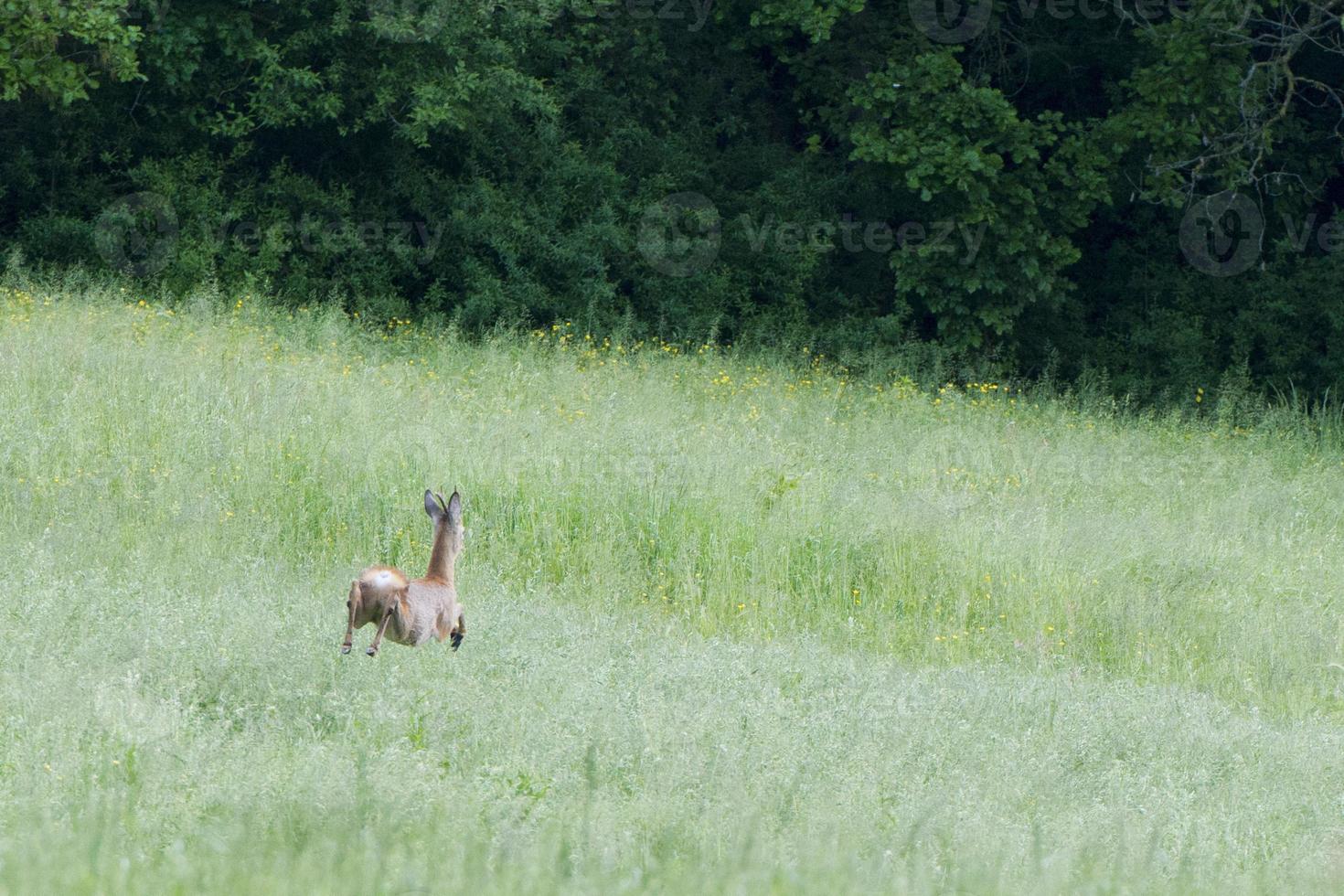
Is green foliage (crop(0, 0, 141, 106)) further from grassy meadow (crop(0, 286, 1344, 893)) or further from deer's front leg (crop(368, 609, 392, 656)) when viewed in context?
deer's front leg (crop(368, 609, 392, 656))

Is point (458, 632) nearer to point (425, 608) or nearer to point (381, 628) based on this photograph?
point (425, 608)

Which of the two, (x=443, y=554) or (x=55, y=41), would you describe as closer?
(x=443, y=554)

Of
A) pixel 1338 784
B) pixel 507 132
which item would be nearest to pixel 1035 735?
pixel 1338 784

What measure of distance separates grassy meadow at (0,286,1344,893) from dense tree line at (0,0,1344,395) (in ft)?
14.4

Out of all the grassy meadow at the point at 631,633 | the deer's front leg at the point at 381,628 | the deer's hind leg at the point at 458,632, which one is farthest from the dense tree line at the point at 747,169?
the deer's front leg at the point at 381,628

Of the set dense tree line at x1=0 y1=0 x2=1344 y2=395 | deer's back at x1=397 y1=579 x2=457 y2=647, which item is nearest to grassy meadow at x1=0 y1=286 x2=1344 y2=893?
deer's back at x1=397 y1=579 x2=457 y2=647

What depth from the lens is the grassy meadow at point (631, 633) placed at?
13.8 ft

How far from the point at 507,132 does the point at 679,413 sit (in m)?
8.79

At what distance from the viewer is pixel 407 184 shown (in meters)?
19.2

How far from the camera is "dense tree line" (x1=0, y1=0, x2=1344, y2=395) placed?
1762cm

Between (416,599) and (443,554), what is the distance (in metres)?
0.23

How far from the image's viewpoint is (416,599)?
514 centimetres

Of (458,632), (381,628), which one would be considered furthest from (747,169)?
A: (381,628)

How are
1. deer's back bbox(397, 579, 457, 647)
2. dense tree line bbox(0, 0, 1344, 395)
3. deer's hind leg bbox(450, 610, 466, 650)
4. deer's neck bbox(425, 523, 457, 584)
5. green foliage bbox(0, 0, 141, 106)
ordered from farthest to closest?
dense tree line bbox(0, 0, 1344, 395) → green foliage bbox(0, 0, 141, 106) → deer's hind leg bbox(450, 610, 466, 650) → deer's neck bbox(425, 523, 457, 584) → deer's back bbox(397, 579, 457, 647)
